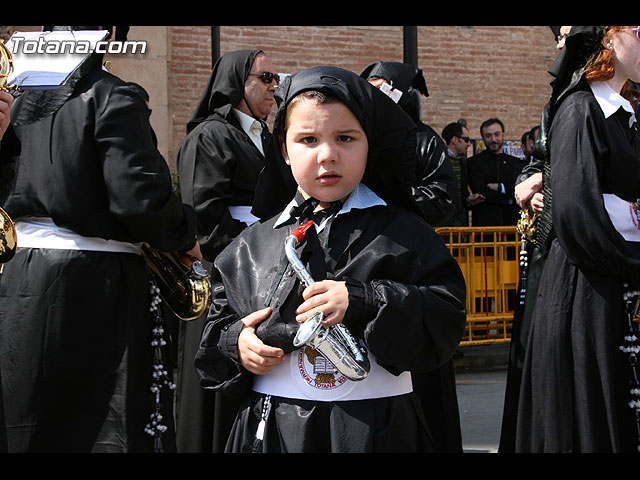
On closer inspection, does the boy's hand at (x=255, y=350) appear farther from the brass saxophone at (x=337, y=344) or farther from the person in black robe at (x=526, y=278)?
the person in black robe at (x=526, y=278)

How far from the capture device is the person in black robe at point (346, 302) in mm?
2305

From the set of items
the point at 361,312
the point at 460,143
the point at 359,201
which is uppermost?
the point at 460,143

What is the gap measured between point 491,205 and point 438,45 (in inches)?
194

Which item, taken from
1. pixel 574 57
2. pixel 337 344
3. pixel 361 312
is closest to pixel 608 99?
pixel 574 57

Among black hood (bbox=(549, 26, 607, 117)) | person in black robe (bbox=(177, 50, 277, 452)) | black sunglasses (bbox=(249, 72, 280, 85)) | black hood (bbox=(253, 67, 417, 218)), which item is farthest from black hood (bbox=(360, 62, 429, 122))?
black hood (bbox=(253, 67, 417, 218))

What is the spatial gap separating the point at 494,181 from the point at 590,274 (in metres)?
7.56

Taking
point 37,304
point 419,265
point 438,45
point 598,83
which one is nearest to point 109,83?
point 37,304

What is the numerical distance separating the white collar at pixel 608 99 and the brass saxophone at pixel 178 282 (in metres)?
1.92

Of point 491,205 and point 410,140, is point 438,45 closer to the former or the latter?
point 491,205

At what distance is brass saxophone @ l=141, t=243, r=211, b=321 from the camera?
151 inches

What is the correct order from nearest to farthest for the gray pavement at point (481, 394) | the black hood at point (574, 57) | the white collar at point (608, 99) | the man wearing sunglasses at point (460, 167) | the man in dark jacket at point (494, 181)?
the white collar at point (608, 99) → the black hood at point (574, 57) → the gray pavement at point (481, 394) → the man wearing sunglasses at point (460, 167) → the man in dark jacket at point (494, 181)

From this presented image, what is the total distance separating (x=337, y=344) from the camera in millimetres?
2227

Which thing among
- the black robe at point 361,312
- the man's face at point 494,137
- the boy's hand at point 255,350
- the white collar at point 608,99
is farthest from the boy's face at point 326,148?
the man's face at point 494,137

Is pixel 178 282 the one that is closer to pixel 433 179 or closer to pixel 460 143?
pixel 433 179
